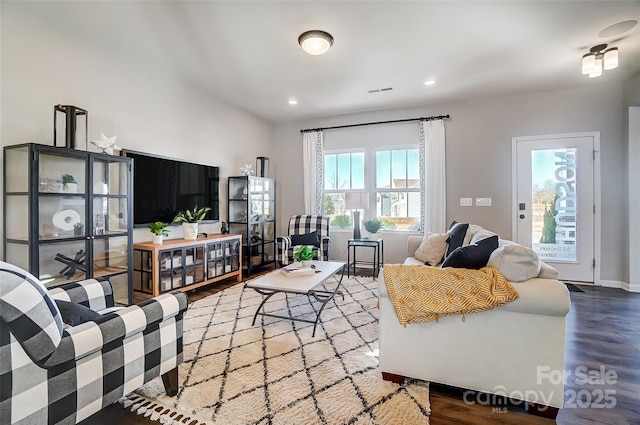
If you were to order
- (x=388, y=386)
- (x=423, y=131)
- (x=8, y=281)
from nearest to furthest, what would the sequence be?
(x=8, y=281) → (x=388, y=386) → (x=423, y=131)

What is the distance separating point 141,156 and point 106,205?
76cm

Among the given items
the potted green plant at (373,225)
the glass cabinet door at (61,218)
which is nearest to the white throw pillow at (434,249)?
the potted green plant at (373,225)

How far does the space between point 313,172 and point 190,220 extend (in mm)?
2444

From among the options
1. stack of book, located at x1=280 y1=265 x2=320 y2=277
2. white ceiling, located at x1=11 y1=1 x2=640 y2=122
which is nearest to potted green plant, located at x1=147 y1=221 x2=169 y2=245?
stack of book, located at x1=280 y1=265 x2=320 y2=277

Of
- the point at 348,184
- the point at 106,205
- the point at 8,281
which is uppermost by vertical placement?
the point at 348,184

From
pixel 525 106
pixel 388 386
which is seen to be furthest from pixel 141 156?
pixel 525 106

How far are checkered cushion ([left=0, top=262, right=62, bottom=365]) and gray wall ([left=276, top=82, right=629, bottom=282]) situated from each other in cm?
459

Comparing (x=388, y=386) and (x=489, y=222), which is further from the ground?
(x=489, y=222)

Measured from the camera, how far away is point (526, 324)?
156 cm

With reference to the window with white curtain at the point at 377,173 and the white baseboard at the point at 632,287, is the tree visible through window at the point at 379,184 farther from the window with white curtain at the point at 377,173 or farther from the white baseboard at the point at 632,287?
the white baseboard at the point at 632,287

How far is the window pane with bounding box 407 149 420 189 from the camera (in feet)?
16.6

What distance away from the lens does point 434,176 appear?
4785 millimetres

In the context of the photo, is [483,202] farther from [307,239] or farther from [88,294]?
[88,294]

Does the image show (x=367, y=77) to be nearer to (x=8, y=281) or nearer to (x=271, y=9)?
(x=271, y=9)
